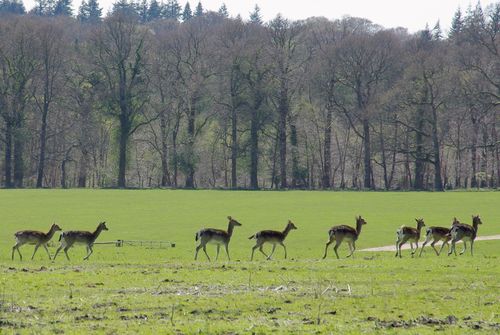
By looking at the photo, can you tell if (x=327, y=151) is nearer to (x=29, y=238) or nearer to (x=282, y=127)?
(x=282, y=127)

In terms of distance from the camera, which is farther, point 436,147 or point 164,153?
point 164,153

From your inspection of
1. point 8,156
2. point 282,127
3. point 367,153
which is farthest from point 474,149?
point 8,156

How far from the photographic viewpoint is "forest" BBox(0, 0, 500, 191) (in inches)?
3287

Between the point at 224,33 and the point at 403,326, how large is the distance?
258 feet

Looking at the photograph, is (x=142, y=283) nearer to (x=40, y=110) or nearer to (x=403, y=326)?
(x=403, y=326)

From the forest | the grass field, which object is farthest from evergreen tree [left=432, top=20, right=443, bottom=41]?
the grass field

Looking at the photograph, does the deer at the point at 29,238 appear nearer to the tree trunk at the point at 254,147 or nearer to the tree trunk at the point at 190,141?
the tree trunk at the point at 254,147

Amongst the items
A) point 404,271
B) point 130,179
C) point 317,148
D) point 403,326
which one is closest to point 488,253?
point 404,271

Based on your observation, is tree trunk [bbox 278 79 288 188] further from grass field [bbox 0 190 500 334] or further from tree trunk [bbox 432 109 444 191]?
grass field [bbox 0 190 500 334]

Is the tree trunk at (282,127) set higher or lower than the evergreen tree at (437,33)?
lower

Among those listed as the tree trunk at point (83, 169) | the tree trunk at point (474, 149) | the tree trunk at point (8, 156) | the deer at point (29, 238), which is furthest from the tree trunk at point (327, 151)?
the deer at point (29, 238)

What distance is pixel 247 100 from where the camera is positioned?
8738cm

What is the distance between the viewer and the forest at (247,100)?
83.5 meters

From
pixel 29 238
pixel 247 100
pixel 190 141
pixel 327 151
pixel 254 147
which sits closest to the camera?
pixel 29 238
